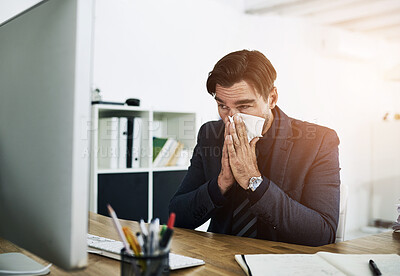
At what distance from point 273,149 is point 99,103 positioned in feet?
4.35

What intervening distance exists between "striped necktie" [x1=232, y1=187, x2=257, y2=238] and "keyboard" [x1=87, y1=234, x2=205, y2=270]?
26.6 inches

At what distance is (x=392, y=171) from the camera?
4816mm

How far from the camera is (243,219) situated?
1.62 meters

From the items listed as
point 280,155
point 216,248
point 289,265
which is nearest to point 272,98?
point 280,155

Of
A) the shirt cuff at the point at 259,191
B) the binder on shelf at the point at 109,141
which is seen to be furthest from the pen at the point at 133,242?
the binder on shelf at the point at 109,141

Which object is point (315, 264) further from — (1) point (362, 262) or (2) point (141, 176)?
(2) point (141, 176)

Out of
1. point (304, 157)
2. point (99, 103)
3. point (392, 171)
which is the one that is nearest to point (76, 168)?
point (304, 157)

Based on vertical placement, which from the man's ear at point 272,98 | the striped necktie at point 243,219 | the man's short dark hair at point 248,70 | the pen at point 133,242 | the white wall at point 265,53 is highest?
the white wall at point 265,53

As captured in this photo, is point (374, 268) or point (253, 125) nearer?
point (374, 268)

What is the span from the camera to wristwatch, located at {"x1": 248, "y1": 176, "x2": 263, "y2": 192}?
1.40 m

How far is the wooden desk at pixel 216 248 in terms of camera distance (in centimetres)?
85

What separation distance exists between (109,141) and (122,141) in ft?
0.29

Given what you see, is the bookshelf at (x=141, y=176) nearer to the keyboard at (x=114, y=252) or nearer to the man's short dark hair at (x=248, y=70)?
the man's short dark hair at (x=248, y=70)

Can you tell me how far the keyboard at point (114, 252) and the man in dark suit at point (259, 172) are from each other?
516 mm
